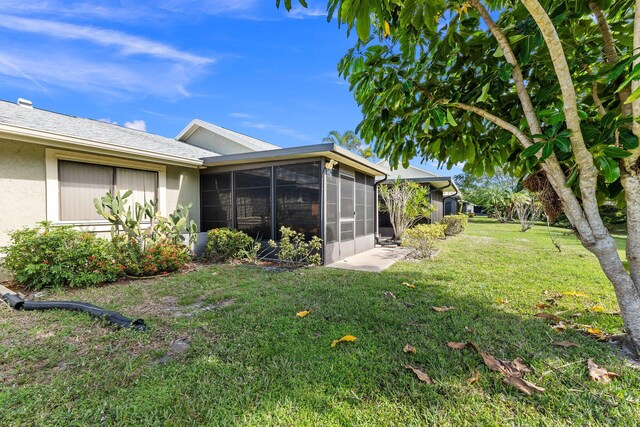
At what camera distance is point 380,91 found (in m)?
2.94

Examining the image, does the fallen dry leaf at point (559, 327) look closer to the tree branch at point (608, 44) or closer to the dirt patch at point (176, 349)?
the tree branch at point (608, 44)

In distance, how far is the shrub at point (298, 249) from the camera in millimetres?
6887

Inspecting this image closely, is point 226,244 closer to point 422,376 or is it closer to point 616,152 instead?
point 422,376

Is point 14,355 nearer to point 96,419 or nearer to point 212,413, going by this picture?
point 96,419

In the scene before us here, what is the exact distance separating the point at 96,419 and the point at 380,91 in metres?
3.62

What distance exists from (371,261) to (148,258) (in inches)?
211

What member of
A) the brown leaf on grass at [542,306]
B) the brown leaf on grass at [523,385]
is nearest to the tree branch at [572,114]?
the brown leaf on grass at [523,385]

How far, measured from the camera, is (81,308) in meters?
3.70

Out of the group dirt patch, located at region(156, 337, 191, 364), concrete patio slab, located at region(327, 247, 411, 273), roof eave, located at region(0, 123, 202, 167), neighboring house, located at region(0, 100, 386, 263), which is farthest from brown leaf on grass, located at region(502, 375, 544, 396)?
roof eave, located at region(0, 123, 202, 167)

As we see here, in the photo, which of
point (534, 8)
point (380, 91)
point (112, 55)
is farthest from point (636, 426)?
point (112, 55)

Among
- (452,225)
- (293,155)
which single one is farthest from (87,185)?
(452,225)

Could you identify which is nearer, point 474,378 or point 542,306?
point 474,378

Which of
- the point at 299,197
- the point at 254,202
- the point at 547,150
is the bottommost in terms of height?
the point at 254,202

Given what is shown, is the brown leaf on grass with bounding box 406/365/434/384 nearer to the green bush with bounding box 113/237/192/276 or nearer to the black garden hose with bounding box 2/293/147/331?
the black garden hose with bounding box 2/293/147/331
